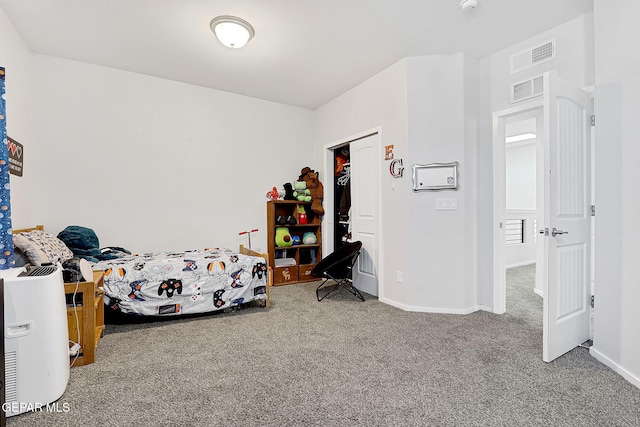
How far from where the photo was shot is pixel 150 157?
3.90 metres

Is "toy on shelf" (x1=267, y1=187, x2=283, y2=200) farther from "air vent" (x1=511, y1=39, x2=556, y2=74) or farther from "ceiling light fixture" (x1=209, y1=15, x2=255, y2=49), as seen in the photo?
"air vent" (x1=511, y1=39, x2=556, y2=74)

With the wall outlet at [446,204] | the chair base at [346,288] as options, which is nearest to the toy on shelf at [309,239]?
the chair base at [346,288]

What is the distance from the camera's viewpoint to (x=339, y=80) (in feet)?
13.1

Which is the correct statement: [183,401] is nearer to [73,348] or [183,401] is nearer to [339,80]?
[73,348]

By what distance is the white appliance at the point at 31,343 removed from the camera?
1.60 meters

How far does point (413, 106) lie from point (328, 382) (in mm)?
2858

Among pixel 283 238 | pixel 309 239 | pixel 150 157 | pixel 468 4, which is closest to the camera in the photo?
pixel 468 4

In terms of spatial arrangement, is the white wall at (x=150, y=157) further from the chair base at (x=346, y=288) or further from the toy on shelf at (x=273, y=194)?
the chair base at (x=346, y=288)

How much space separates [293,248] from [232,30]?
9.85 feet

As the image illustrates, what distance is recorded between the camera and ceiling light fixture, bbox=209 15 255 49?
2.67 meters

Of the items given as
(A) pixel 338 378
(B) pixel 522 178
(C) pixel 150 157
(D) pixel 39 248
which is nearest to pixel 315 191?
(C) pixel 150 157

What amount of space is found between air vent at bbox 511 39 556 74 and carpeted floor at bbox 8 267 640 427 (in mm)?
2525

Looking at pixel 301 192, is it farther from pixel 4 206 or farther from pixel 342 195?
pixel 4 206

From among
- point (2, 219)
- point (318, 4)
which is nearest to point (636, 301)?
point (318, 4)
